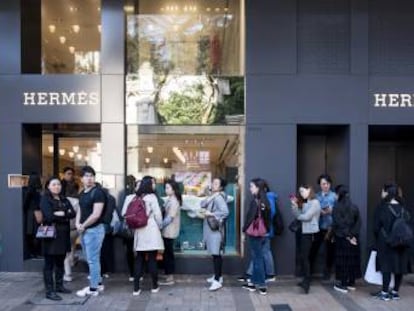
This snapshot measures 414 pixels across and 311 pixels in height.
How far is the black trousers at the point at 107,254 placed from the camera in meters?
8.68

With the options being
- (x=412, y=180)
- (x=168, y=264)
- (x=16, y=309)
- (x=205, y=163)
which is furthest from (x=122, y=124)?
(x=412, y=180)

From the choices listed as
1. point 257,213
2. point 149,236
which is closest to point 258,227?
point 257,213

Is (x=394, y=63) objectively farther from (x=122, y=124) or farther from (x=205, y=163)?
(x=122, y=124)

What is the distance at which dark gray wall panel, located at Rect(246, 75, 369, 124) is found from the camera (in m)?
8.82

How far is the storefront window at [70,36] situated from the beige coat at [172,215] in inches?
116

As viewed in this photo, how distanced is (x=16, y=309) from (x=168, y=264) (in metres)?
2.37

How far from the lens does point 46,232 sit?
23.8 feet

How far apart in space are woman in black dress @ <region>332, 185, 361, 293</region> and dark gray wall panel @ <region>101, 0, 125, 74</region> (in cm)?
425

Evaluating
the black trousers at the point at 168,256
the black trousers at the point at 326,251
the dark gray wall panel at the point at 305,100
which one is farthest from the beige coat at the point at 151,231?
the black trousers at the point at 326,251

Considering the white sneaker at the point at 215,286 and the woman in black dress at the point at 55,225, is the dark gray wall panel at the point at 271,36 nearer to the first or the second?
the white sneaker at the point at 215,286

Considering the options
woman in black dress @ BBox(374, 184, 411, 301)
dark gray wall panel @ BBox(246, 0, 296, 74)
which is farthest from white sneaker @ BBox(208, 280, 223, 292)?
dark gray wall panel @ BBox(246, 0, 296, 74)

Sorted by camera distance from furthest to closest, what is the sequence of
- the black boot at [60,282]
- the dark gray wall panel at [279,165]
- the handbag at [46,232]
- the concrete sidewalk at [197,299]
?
the dark gray wall panel at [279,165], the black boot at [60,282], the handbag at [46,232], the concrete sidewalk at [197,299]

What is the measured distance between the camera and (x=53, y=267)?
7.63 metres

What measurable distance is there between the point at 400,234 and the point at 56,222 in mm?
4656
